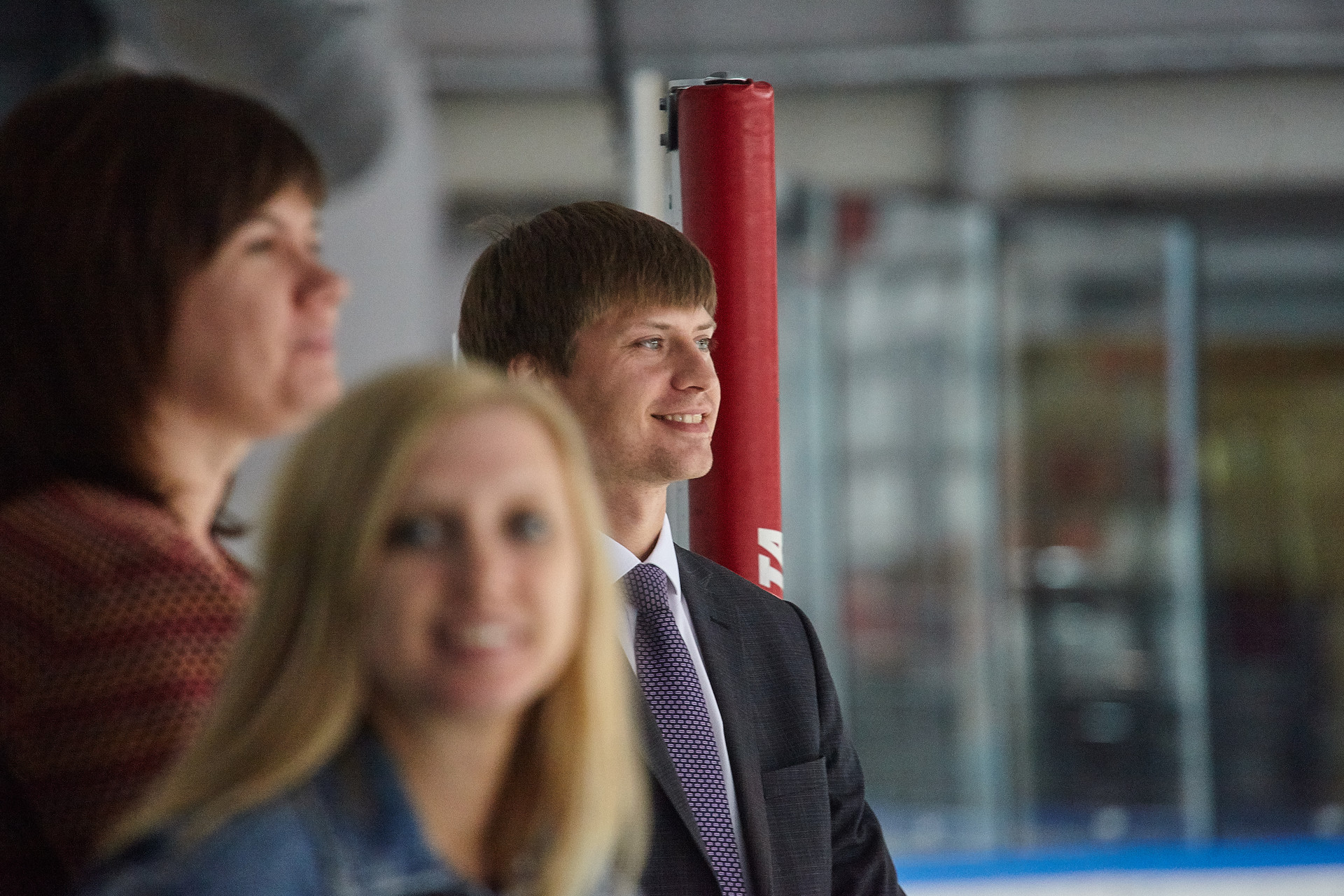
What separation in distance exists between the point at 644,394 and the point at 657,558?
0.55ft

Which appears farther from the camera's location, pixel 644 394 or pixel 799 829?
pixel 644 394

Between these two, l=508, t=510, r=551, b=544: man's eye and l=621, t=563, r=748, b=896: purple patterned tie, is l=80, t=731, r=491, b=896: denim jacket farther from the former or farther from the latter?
l=621, t=563, r=748, b=896: purple patterned tie

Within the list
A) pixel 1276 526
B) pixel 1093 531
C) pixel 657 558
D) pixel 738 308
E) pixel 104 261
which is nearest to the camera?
pixel 104 261

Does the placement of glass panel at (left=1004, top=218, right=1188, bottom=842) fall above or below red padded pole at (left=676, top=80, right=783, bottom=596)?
below

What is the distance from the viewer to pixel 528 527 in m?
0.74

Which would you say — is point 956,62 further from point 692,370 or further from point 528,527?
point 528,527

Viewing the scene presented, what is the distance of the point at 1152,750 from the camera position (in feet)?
20.8

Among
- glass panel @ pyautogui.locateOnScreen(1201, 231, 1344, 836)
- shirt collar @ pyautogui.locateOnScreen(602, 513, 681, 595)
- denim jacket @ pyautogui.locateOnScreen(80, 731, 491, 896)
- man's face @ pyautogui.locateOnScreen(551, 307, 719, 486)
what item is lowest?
glass panel @ pyautogui.locateOnScreen(1201, 231, 1344, 836)

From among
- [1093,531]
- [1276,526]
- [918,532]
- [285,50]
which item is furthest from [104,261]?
[1276,526]

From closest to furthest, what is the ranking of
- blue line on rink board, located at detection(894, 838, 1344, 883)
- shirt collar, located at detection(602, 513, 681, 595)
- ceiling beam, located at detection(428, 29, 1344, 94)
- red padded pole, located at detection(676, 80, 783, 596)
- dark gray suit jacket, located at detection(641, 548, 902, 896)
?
1. dark gray suit jacket, located at detection(641, 548, 902, 896)
2. shirt collar, located at detection(602, 513, 681, 595)
3. red padded pole, located at detection(676, 80, 783, 596)
4. blue line on rink board, located at detection(894, 838, 1344, 883)
5. ceiling beam, located at detection(428, 29, 1344, 94)

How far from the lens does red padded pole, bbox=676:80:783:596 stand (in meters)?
1.77

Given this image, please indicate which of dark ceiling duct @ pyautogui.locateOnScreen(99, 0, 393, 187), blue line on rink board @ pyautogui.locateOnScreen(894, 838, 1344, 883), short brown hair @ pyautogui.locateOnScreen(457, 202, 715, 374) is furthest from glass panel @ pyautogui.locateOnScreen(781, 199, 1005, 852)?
short brown hair @ pyautogui.locateOnScreen(457, 202, 715, 374)

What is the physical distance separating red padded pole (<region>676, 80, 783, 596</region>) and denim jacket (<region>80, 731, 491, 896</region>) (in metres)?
1.06

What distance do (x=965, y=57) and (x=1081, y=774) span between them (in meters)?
3.54
